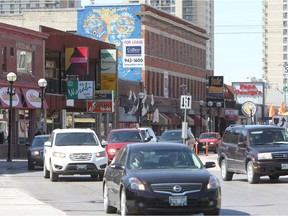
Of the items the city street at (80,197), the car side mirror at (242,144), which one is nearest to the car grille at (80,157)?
the city street at (80,197)

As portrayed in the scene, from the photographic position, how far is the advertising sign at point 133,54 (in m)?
73.3

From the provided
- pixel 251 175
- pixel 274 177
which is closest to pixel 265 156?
pixel 251 175

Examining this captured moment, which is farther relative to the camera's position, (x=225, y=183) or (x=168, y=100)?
(x=168, y=100)

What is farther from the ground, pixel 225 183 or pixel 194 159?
pixel 194 159

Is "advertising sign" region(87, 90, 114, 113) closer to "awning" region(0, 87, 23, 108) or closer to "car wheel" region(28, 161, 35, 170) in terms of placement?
"awning" region(0, 87, 23, 108)

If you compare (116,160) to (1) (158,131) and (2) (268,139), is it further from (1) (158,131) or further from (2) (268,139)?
(1) (158,131)

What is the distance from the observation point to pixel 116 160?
18203mm

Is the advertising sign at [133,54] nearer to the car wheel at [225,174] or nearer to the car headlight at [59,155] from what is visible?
the car wheel at [225,174]

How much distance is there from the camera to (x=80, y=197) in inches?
909

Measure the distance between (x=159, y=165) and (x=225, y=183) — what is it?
40.5 ft

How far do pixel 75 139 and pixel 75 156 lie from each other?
1192 mm

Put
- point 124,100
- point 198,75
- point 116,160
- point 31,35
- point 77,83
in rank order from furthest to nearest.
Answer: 1. point 198,75
2. point 124,100
3. point 77,83
4. point 31,35
5. point 116,160

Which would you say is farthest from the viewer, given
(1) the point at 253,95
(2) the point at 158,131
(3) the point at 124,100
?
(1) the point at 253,95

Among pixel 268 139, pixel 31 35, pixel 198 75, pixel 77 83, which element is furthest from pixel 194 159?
pixel 198 75
